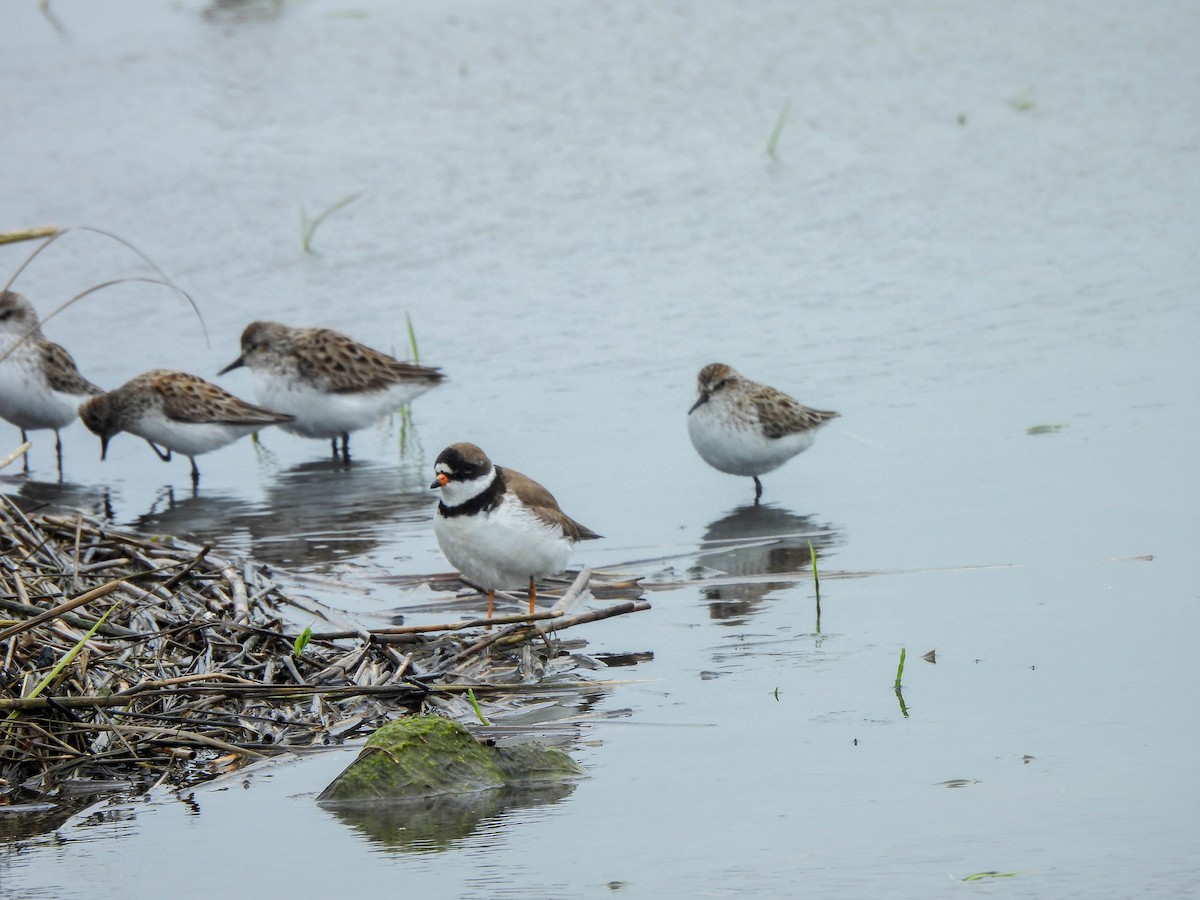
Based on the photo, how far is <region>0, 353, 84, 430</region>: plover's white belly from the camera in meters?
11.3

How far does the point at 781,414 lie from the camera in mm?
10000

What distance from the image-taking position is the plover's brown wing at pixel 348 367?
1151cm

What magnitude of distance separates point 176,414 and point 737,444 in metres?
3.70

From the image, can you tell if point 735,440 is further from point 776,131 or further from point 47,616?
point 776,131

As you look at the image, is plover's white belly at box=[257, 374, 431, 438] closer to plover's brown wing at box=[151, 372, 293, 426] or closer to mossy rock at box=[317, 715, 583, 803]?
plover's brown wing at box=[151, 372, 293, 426]

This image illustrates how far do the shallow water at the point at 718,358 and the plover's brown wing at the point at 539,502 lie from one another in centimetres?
54

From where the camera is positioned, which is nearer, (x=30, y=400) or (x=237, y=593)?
(x=237, y=593)

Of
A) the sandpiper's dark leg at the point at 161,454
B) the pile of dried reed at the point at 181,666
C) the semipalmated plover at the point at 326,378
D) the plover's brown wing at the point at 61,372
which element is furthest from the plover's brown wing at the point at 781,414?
the plover's brown wing at the point at 61,372

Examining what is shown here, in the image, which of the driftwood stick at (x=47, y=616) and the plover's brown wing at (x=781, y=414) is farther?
the plover's brown wing at (x=781, y=414)

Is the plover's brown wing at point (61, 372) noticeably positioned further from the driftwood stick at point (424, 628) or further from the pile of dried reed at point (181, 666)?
the driftwood stick at point (424, 628)

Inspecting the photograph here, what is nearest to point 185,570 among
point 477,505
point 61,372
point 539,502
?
point 477,505

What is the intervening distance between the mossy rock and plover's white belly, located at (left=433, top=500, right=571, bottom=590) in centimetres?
182

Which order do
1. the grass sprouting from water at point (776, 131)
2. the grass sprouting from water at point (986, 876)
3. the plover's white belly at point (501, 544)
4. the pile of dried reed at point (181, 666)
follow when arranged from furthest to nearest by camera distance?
the grass sprouting from water at point (776, 131) → the plover's white belly at point (501, 544) → the pile of dried reed at point (181, 666) → the grass sprouting from water at point (986, 876)

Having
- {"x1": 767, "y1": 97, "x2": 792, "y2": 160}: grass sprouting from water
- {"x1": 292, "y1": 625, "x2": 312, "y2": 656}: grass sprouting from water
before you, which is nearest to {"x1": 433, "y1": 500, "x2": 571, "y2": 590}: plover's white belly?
{"x1": 292, "y1": 625, "x2": 312, "y2": 656}: grass sprouting from water
